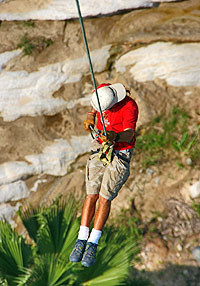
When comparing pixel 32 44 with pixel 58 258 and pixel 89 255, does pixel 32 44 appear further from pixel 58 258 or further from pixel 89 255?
pixel 89 255

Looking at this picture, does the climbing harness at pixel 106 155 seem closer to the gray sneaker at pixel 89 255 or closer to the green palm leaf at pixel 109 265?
the gray sneaker at pixel 89 255

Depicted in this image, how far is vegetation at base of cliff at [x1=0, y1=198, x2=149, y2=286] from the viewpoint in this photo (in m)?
4.00

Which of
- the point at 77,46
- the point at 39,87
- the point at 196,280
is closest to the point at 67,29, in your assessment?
the point at 77,46

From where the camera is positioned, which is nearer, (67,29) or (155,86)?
(67,29)

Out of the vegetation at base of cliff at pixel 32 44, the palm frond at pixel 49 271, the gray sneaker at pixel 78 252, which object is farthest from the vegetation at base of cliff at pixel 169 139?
the gray sneaker at pixel 78 252

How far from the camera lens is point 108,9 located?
5.81 m

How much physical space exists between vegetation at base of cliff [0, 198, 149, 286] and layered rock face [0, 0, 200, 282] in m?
2.18

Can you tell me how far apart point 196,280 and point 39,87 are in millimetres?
5701

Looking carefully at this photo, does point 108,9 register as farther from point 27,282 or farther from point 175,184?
point 27,282

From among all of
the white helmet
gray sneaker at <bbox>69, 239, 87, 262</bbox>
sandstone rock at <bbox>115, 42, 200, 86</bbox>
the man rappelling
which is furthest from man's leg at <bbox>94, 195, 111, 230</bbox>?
sandstone rock at <bbox>115, 42, 200, 86</bbox>

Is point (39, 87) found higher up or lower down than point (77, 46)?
lower down

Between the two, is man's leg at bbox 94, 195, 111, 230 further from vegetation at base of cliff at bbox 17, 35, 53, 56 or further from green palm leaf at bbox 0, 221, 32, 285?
vegetation at base of cliff at bbox 17, 35, 53, 56

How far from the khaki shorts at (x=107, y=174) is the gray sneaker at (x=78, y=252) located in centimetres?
51

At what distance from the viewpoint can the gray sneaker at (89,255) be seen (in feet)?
9.04
